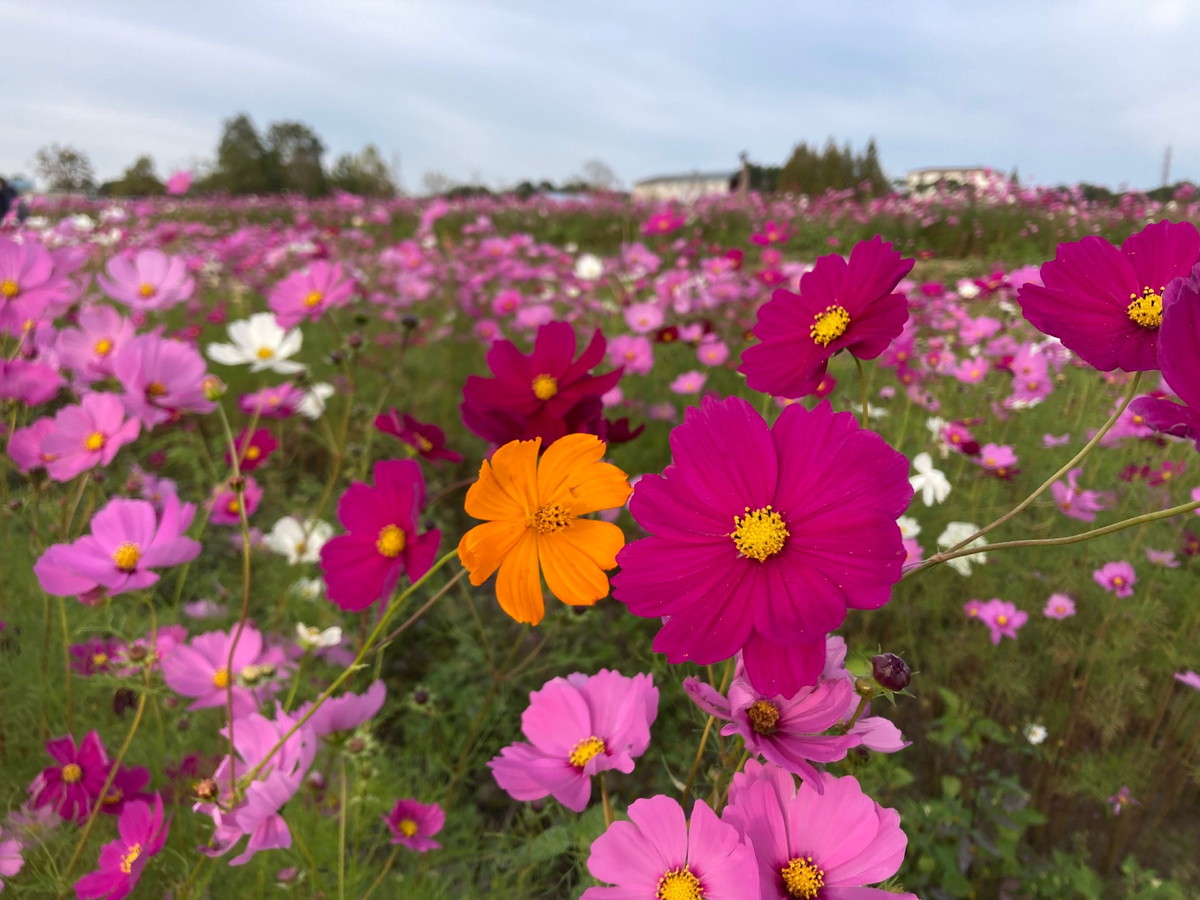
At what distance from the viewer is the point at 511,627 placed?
1.93m

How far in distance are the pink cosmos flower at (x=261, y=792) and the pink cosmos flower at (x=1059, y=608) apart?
1.70 m

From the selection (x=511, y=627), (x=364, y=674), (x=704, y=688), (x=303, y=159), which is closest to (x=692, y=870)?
(x=704, y=688)

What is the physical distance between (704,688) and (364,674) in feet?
4.07

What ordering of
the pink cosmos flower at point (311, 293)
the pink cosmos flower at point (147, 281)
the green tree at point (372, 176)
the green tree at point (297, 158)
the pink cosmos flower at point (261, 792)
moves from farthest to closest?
the green tree at point (297, 158) → the green tree at point (372, 176) → the pink cosmos flower at point (311, 293) → the pink cosmos flower at point (147, 281) → the pink cosmos flower at point (261, 792)

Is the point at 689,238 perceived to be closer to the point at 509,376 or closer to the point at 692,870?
the point at 509,376

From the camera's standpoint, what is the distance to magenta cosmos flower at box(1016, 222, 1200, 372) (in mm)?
449

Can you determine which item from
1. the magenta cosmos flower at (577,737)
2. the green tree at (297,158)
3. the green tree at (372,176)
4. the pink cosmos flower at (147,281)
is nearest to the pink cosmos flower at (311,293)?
the pink cosmos flower at (147,281)

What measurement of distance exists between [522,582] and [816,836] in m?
0.25

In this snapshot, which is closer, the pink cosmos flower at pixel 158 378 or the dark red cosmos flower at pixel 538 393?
the dark red cosmos flower at pixel 538 393

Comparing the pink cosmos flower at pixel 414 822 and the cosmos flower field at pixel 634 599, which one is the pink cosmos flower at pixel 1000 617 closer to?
the cosmos flower field at pixel 634 599

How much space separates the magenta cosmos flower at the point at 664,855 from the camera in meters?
0.40

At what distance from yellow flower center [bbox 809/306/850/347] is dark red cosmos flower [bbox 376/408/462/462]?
46 cm

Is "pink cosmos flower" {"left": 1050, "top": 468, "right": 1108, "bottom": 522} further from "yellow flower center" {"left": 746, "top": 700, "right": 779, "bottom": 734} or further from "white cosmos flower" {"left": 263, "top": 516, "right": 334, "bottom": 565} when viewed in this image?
"white cosmos flower" {"left": 263, "top": 516, "right": 334, "bottom": 565}

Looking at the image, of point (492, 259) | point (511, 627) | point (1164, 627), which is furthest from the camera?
point (492, 259)
